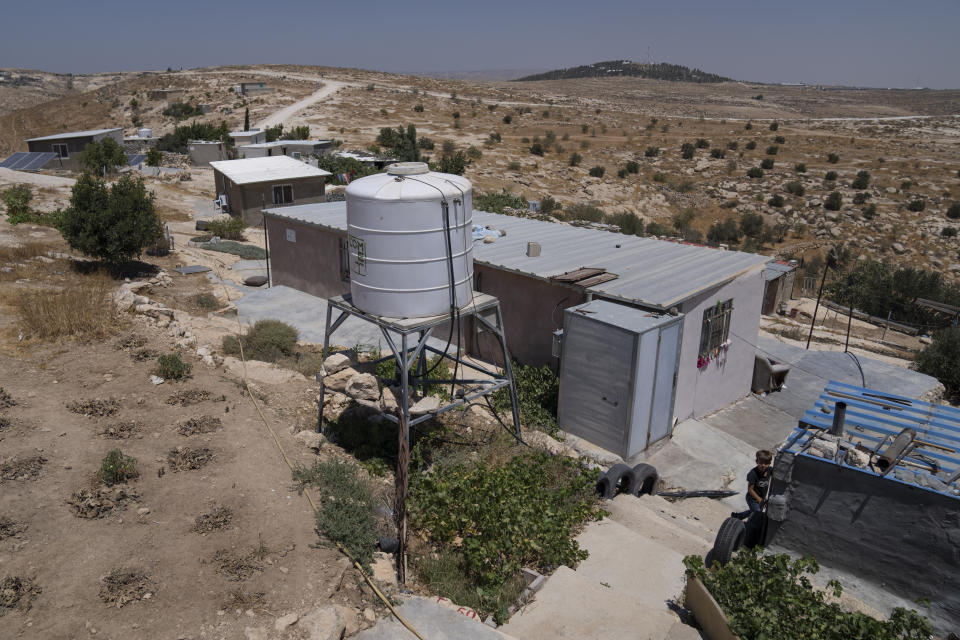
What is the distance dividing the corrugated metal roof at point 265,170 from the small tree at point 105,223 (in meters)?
9.13

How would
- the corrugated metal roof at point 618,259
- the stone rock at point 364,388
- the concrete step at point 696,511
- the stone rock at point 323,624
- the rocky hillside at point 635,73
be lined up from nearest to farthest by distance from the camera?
the stone rock at point 323,624 → the concrete step at point 696,511 → the stone rock at point 364,388 → the corrugated metal roof at point 618,259 → the rocky hillside at point 635,73

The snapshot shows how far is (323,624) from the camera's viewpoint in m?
5.57

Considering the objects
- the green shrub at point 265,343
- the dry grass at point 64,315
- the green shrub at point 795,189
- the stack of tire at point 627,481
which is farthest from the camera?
the green shrub at point 795,189

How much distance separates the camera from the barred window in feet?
39.9

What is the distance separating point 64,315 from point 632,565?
425 inches

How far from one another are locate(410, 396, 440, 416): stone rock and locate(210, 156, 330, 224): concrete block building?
2041 cm

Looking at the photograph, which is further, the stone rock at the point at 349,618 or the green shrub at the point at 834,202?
the green shrub at the point at 834,202

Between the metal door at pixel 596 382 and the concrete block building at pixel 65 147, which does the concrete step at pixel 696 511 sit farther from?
the concrete block building at pixel 65 147

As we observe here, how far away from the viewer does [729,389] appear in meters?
13.5

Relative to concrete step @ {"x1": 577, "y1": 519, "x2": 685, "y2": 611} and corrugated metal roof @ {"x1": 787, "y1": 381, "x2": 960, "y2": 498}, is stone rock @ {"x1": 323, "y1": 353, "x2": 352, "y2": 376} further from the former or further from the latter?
corrugated metal roof @ {"x1": 787, "y1": 381, "x2": 960, "y2": 498}

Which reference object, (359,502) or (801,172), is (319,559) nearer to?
(359,502)

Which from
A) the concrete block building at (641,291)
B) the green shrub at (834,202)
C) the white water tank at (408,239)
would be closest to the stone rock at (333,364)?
the white water tank at (408,239)

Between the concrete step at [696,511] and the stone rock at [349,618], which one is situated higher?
the stone rock at [349,618]

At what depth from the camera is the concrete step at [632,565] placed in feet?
22.3
